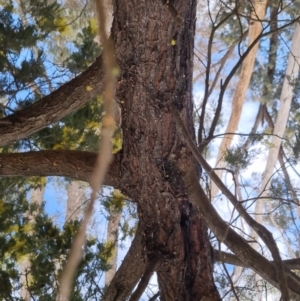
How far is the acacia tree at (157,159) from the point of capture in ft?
2.34

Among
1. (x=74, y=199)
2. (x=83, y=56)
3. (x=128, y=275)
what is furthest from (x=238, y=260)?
(x=74, y=199)

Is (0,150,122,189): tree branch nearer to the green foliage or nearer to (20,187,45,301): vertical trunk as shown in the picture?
(20,187,45,301): vertical trunk

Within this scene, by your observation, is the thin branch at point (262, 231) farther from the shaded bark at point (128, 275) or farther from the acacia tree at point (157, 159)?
the shaded bark at point (128, 275)

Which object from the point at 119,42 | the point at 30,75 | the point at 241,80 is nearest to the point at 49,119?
the point at 119,42

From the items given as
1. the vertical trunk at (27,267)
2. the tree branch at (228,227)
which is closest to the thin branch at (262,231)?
the tree branch at (228,227)

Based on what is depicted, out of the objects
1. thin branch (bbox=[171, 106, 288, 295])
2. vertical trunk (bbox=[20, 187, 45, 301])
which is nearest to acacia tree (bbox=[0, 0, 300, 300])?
thin branch (bbox=[171, 106, 288, 295])

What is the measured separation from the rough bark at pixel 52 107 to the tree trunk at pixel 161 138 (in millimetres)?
131

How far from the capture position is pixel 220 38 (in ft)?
→ 8.27

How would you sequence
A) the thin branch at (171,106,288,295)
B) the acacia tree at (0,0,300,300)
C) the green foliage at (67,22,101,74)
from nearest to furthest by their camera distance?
1. the thin branch at (171,106,288,295)
2. the acacia tree at (0,0,300,300)
3. the green foliage at (67,22,101,74)

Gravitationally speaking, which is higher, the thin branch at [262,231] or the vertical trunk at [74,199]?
the vertical trunk at [74,199]

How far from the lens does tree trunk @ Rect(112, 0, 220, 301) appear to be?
0.73 metres

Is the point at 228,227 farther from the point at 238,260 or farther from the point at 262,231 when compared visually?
the point at 238,260

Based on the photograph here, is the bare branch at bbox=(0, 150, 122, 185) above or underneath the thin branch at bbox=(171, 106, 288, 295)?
above

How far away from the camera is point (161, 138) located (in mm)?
787
